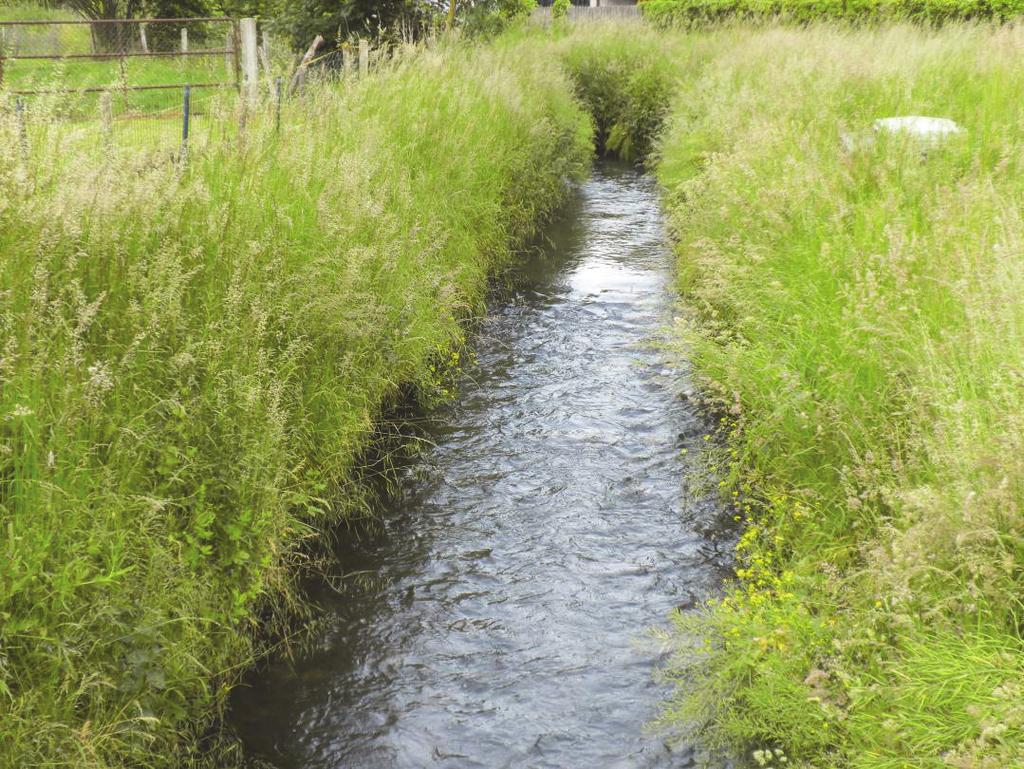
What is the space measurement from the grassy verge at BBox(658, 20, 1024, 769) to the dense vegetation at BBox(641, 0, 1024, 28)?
10.8m

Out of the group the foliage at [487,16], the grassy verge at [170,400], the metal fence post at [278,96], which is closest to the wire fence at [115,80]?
the grassy verge at [170,400]

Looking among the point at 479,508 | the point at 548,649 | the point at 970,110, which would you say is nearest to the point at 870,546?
the point at 548,649

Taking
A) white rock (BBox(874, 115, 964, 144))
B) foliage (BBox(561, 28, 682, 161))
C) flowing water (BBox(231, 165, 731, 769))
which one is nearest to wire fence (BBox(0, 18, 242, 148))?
flowing water (BBox(231, 165, 731, 769))

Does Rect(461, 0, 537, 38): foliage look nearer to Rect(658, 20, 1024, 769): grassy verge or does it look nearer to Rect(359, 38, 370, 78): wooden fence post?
Rect(359, 38, 370, 78): wooden fence post

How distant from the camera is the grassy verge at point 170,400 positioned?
294 centimetres

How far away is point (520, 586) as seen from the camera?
15.3 feet

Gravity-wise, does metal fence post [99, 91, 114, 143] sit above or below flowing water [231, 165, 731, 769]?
above

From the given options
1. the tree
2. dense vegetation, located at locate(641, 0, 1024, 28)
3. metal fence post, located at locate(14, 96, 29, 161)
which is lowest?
metal fence post, located at locate(14, 96, 29, 161)

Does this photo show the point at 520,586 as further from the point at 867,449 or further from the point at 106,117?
the point at 106,117

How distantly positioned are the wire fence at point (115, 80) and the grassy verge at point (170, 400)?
8.8 inches

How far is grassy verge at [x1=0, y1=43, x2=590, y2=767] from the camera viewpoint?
294cm

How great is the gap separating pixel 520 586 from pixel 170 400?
1937 millimetres

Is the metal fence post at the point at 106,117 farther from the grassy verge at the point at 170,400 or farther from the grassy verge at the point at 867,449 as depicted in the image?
the grassy verge at the point at 867,449

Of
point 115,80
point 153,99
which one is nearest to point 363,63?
point 115,80
